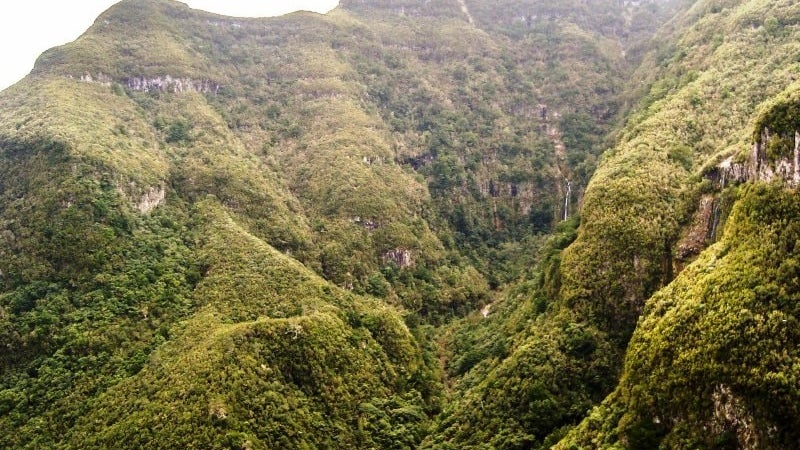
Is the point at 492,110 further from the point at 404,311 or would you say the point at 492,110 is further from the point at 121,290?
the point at 121,290

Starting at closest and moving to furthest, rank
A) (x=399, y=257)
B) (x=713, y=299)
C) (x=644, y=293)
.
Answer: (x=713, y=299) → (x=644, y=293) → (x=399, y=257)

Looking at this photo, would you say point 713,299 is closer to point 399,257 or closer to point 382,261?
point 382,261

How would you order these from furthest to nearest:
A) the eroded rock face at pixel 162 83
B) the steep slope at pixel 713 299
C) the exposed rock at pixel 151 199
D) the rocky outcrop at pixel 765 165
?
the eroded rock face at pixel 162 83 → the exposed rock at pixel 151 199 → the rocky outcrop at pixel 765 165 → the steep slope at pixel 713 299

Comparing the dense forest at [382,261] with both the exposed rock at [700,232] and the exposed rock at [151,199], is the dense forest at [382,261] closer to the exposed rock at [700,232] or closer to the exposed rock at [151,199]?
the exposed rock at [700,232]

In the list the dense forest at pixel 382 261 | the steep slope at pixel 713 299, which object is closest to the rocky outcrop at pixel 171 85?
the dense forest at pixel 382 261

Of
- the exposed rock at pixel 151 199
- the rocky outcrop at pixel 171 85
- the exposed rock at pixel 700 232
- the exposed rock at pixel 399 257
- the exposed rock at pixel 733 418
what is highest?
the rocky outcrop at pixel 171 85

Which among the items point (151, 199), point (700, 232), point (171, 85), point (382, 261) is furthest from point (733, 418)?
point (171, 85)

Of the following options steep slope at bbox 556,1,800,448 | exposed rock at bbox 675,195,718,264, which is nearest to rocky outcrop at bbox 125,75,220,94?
steep slope at bbox 556,1,800,448

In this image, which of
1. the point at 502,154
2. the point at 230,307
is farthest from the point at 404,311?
the point at 502,154
